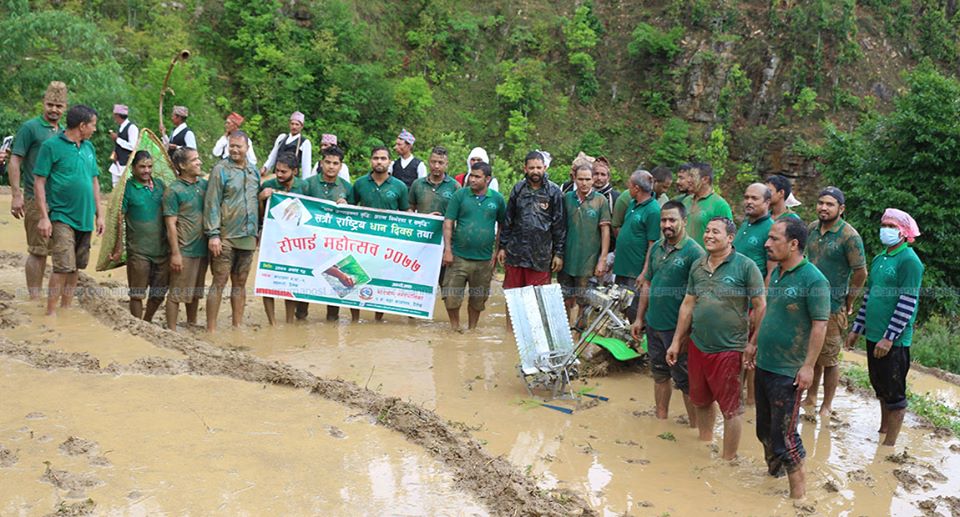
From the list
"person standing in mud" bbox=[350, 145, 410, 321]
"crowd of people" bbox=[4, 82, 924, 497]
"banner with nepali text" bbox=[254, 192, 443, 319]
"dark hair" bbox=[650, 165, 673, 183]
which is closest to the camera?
"crowd of people" bbox=[4, 82, 924, 497]

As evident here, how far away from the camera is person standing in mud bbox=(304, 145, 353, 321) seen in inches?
366

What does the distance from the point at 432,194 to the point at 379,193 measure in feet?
1.90

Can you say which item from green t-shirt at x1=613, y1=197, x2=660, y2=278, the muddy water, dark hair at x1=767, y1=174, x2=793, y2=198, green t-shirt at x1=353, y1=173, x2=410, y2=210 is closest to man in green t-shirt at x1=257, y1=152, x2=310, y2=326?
the muddy water

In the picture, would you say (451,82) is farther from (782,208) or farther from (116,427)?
(116,427)

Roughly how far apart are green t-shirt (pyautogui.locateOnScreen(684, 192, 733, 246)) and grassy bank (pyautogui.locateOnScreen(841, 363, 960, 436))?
2.49 metres

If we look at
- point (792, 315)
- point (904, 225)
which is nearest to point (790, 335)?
point (792, 315)

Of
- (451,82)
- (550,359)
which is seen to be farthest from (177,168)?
(451,82)

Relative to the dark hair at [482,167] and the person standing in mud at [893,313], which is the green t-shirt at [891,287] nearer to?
the person standing in mud at [893,313]

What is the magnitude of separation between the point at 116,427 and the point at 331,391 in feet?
4.98

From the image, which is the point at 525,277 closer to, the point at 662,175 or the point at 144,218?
the point at 662,175

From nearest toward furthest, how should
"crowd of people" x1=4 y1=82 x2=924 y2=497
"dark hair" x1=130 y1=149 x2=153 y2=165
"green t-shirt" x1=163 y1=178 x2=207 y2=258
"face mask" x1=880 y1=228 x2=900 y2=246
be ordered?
"crowd of people" x1=4 y1=82 x2=924 y2=497, "face mask" x1=880 y1=228 x2=900 y2=246, "dark hair" x1=130 y1=149 x2=153 y2=165, "green t-shirt" x1=163 y1=178 x2=207 y2=258

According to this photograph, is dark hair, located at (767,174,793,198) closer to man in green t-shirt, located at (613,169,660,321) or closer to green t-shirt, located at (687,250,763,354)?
man in green t-shirt, located at (613,169,660,321)

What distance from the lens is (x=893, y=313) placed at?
6504mm

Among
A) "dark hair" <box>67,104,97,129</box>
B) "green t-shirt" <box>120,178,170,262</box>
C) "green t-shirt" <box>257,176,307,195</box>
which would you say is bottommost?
"green t-shirt" <box>120,178,170,262</box>
